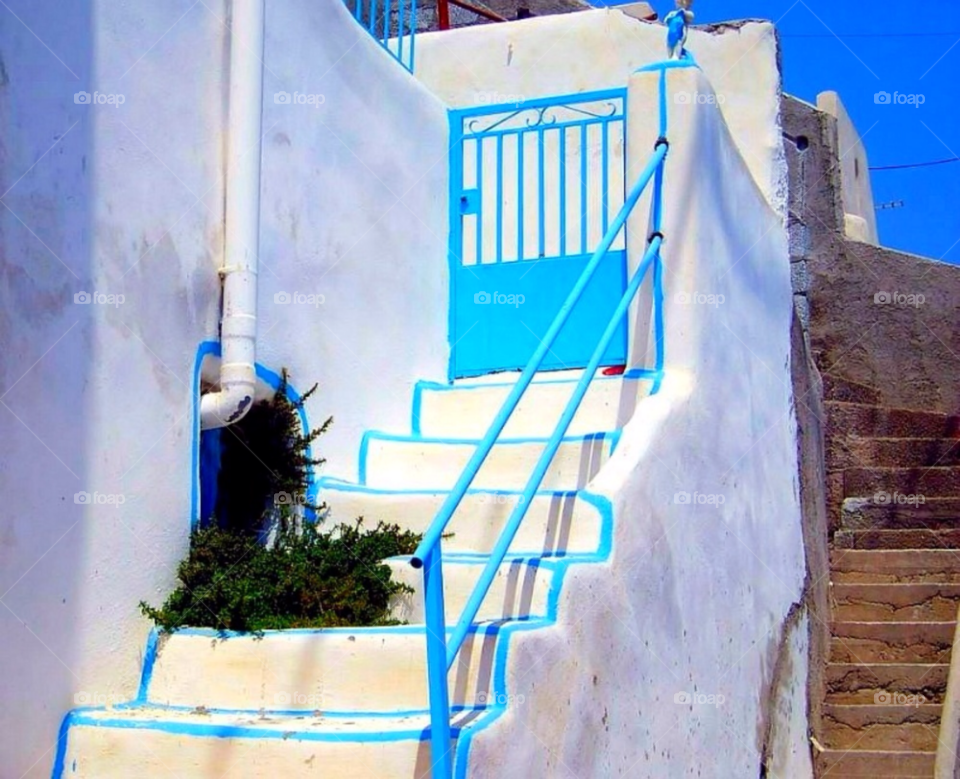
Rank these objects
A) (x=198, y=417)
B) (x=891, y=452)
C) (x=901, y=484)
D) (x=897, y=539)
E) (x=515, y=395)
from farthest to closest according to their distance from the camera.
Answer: (x=891, y=452)
(x=901, y=484)
(x=897, y=539)
(x=198, y=417)
(x=515, y=395)

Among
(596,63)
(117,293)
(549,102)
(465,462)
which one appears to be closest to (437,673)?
(117,293)

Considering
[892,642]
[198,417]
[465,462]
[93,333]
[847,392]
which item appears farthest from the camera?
[847,392]

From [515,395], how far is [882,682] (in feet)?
15.2

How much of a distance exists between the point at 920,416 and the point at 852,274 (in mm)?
2141

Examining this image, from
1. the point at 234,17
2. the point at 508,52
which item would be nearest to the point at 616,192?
the point at 508,52

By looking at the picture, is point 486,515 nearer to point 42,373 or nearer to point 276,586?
point 276,586

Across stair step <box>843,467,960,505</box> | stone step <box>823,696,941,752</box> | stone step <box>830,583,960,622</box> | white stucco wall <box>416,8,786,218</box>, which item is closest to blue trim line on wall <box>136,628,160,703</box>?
stone step <box>823,696,941,752</box>

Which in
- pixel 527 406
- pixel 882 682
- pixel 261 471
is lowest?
pixel 882 682

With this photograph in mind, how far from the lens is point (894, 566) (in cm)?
882

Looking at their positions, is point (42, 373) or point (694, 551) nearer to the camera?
point (42, 373)

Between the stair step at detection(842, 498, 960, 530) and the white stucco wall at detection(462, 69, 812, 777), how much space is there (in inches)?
81.0

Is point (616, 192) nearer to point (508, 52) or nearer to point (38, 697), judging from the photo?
point (508, 52)

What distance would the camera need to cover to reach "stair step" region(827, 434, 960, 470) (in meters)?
10.1

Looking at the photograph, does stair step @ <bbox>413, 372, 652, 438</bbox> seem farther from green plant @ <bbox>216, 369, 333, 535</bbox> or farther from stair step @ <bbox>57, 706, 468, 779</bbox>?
stair step @ <bbox>57, 706, 468, 779</bbox>
